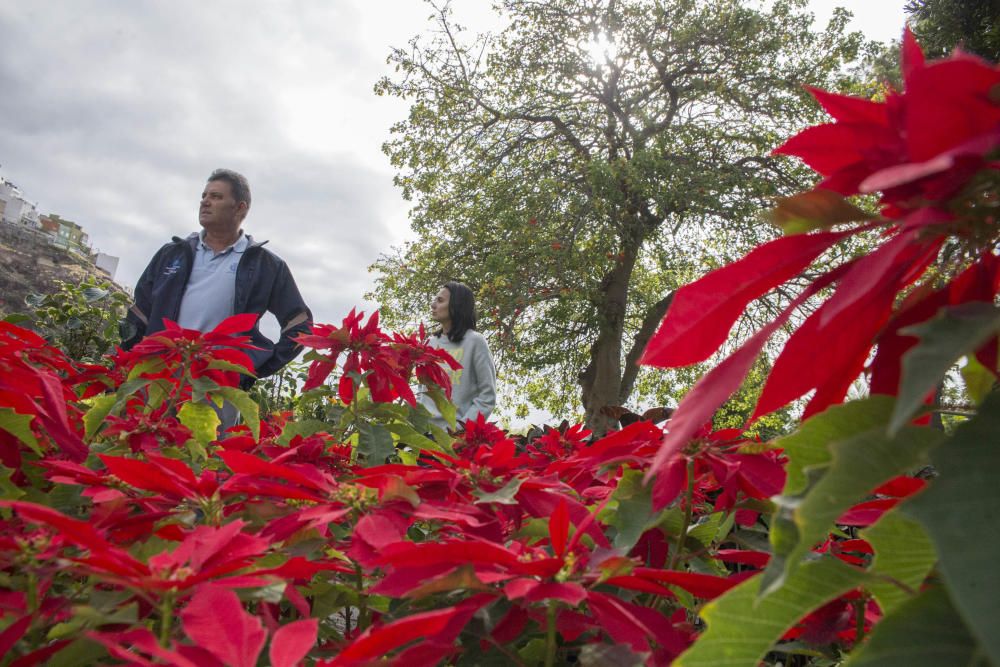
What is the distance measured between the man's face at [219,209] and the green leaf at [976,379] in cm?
298

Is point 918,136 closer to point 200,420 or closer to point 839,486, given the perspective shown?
point 839,486

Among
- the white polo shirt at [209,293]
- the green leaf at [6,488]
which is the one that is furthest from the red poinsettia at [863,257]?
the white polo shirt at [209,293]

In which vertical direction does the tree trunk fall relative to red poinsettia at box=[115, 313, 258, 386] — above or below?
above

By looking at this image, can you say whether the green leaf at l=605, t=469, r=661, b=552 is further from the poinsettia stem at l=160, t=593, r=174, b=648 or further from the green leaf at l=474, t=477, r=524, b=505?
the poinsettia stem at l=160, t=593, r=174, b=648

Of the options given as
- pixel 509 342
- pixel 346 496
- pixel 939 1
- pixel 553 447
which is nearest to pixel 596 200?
pixel 509 342

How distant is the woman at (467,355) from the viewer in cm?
338

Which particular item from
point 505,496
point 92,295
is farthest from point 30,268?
point 505,496

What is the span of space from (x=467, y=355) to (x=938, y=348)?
320cm

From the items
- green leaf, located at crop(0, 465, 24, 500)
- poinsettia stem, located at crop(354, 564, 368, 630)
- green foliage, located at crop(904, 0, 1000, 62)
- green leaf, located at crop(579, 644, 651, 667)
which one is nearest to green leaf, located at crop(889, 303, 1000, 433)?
green leaf, located at crop(579, 644, 651, 667)

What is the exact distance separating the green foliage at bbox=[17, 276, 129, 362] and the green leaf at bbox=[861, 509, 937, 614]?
409cm

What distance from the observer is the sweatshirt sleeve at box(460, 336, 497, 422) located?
11.1ft

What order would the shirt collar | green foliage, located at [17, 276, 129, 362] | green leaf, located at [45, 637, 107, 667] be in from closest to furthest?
1. green leaf, located at [45, 637, 107, 667]
2. the shirt collar
3. green foliage, located at [17, 276, 129, 362]

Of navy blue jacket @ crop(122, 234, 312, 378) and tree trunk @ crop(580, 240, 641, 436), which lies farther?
tree trunk @ crop(580, 240, 641, 436)

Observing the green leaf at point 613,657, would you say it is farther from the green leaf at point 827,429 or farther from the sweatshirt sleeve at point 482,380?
the sweatshirt sleeve at point 482,380
